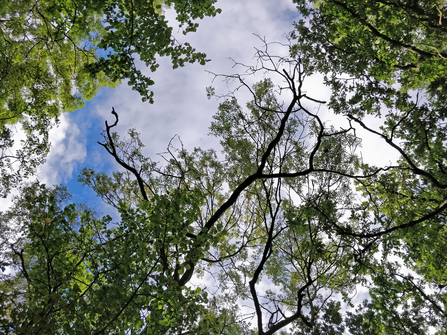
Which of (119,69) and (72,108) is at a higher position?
(72,108)

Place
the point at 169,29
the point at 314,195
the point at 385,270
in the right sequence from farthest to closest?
1. the point at 385,270
2. the point at 314,195
3. the point at 169,29

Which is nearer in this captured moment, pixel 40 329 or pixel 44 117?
pixel 40 329

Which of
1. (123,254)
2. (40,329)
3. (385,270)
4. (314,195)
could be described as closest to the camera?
(40,329)

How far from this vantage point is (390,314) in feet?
25.8

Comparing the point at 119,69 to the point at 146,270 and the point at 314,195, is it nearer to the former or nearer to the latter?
the point at 146,270

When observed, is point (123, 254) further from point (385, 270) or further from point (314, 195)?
point (385, 270)

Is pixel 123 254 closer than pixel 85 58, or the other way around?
pixel 123 254

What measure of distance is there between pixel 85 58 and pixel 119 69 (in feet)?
A: 25.6

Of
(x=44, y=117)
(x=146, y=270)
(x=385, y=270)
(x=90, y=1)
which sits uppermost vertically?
(x=44, y=117)

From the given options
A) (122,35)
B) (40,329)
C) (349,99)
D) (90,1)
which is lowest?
(40,329)

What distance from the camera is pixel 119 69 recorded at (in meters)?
4.23

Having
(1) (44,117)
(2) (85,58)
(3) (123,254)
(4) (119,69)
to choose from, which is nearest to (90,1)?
(4) (119,69)

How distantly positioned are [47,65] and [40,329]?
35.8 ft

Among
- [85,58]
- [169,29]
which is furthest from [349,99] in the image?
[85,58]
